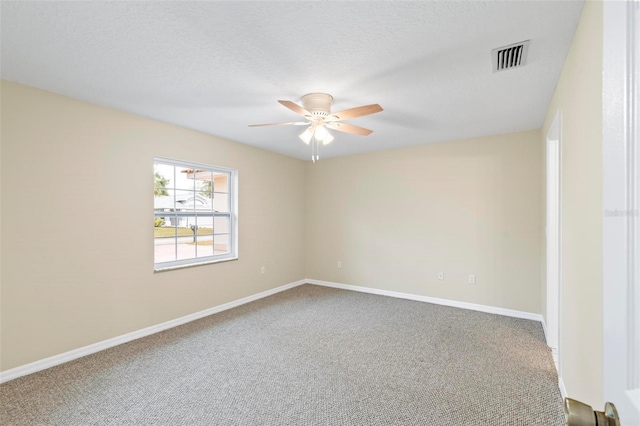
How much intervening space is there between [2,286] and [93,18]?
2.25 m

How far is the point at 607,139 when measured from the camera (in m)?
0.57

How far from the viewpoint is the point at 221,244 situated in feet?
14.8

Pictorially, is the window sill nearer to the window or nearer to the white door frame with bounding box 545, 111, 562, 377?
the window

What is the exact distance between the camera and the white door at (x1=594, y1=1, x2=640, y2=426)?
0.47 metres

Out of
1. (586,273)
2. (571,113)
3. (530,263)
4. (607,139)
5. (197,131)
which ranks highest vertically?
(197,131)

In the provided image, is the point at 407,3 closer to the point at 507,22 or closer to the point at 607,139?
the point at 507,22

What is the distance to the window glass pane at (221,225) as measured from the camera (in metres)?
4.46

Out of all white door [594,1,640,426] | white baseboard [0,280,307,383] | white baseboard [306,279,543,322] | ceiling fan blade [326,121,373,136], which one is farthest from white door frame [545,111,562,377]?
white baseboard [0,280,307,383]

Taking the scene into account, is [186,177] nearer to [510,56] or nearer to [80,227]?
[80,227]

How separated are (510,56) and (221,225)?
3.88m

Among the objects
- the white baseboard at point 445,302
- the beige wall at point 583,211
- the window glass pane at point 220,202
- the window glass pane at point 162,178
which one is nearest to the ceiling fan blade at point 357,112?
the beige wall at point 583,211

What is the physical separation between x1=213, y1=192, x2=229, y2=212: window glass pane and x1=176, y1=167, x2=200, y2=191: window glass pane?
1.23ft

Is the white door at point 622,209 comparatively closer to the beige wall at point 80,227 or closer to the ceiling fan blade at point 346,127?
the ceiling fan blade at point 346,127

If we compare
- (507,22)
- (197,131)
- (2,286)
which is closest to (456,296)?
(507,22)
